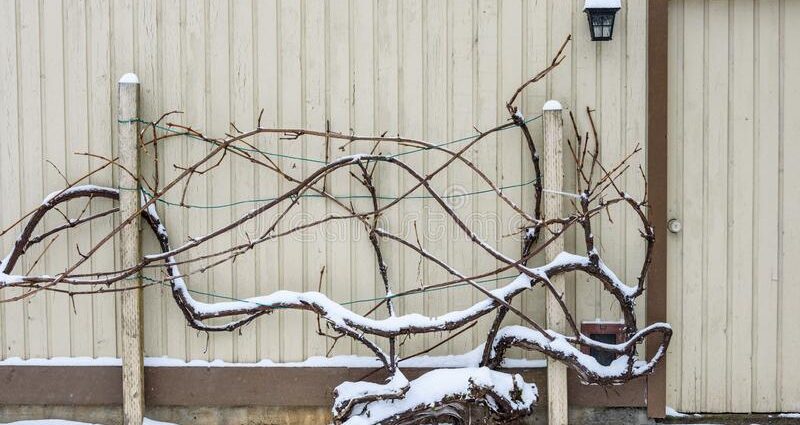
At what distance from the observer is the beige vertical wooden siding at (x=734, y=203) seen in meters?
3.55

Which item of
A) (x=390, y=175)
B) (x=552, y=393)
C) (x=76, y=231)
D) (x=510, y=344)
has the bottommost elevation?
(x=552, y=393)

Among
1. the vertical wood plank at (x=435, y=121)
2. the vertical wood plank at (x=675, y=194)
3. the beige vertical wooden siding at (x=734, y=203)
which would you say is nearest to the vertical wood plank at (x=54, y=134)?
the vertical wood plank at (x=435, y=121)

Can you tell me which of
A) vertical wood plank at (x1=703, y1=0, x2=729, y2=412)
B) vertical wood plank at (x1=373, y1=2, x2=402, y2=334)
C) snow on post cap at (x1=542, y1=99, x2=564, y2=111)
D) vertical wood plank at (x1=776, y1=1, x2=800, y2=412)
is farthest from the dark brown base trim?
snow on post cap at (x1=542, y1=99, x2=564, y2=111)

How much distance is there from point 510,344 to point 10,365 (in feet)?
8.64

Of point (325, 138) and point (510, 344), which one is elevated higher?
point (325, 138)

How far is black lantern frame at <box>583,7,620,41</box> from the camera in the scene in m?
3.38

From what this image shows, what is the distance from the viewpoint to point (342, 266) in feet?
11.9

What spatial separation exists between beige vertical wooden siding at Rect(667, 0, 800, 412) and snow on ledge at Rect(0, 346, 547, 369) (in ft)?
2.92

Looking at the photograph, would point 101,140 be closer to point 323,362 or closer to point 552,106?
point 323,362

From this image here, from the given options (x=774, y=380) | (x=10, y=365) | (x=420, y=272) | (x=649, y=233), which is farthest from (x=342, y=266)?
(x=774, y=380)

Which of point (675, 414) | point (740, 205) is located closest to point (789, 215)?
point (740, 205)

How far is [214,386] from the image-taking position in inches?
143

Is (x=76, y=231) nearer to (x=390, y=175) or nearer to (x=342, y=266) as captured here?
(x=342, y=266)

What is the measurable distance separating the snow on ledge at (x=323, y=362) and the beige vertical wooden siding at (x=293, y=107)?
1.8 inches
